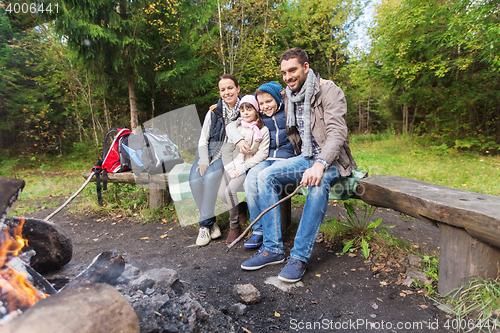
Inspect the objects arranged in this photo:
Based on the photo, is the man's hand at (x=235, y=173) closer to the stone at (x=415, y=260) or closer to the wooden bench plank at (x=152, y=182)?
the wooden bench plank at (x=152, y=182)

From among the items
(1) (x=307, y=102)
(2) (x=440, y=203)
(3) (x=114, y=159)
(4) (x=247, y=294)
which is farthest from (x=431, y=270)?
(3) (x=114, y=159)

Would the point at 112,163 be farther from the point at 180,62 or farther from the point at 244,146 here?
the point at 180,62

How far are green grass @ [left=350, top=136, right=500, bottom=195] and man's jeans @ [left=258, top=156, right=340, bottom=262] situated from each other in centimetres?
346

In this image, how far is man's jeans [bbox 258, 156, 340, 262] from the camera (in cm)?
226

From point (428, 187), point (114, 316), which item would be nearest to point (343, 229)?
point (428, 187)

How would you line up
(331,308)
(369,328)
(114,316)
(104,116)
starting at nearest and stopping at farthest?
(114,316)
(369,328)
(331,308)
(104,116)

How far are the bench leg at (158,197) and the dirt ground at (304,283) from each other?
58 centimetres

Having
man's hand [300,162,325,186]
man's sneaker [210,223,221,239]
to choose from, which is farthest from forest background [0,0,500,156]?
man's hand [300,162,325,186]

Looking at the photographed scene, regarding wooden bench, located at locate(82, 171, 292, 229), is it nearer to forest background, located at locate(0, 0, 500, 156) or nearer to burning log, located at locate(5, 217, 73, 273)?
burning log, located at locate(5, 217, 73, 273)

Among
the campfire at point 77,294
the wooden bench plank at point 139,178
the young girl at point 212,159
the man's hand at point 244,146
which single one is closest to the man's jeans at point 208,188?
the young girl at point 212,159

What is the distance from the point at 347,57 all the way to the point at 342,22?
5.74ft

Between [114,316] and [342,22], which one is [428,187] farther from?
[342,22]

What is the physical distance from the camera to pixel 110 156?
380cm

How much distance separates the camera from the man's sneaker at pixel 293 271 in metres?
2.14
